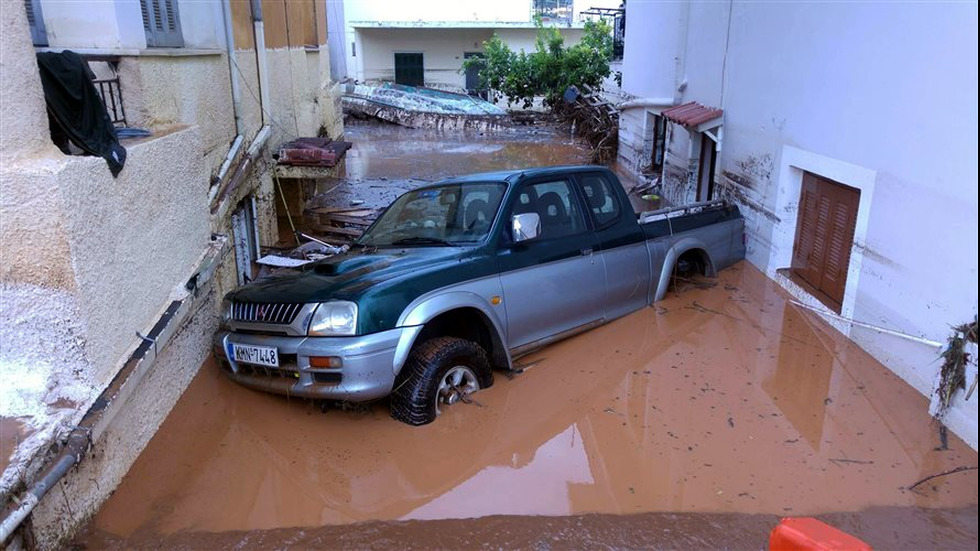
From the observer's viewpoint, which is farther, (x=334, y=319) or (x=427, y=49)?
(x=427, y=49)

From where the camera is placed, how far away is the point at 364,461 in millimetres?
4562

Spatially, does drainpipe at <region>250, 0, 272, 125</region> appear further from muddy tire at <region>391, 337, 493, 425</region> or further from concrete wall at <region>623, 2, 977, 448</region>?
concrete wall at <region>623, 2, 977, 448</region>

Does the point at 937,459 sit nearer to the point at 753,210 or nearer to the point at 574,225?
the point at 574,225

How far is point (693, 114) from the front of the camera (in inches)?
406

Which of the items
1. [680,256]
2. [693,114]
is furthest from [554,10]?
[680,256]

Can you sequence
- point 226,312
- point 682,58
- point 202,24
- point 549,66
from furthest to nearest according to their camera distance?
point 549,66
point 682,58
point 202,24
point 226,312

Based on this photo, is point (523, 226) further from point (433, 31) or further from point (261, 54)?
point (433, 31)

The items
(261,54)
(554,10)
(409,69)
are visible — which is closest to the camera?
(261,54)

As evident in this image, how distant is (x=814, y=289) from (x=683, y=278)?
4.47 feet

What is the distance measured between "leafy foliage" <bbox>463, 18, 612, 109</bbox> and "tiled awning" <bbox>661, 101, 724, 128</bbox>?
14.1 metres

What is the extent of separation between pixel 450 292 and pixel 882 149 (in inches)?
152

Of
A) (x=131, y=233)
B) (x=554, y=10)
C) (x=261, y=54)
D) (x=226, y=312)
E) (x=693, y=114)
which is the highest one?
(x=554, y=10)

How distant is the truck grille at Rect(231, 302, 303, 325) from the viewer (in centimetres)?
475

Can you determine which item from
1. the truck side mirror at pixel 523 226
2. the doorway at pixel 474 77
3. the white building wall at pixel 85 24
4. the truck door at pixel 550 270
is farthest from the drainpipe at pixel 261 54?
the doorway at pixel 474 77
